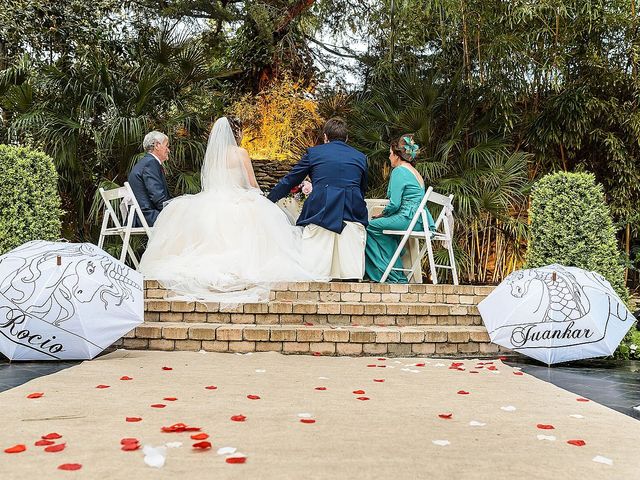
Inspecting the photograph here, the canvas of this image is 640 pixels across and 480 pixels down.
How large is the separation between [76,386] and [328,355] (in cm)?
212

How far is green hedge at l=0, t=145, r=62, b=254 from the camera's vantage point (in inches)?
233

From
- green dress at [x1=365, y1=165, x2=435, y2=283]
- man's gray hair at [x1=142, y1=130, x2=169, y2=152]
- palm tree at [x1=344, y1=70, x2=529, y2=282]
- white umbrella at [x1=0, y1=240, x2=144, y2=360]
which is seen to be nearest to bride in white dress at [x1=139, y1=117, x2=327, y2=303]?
man's gray hair at [x1=142, y1=130, x2=169, y2=152]

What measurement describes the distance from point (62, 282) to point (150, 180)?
296 centimetres

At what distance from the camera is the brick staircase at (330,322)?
526 centimetres

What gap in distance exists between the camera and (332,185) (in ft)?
22.5

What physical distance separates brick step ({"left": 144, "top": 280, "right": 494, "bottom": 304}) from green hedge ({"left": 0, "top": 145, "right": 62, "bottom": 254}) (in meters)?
1.11

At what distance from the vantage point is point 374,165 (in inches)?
377

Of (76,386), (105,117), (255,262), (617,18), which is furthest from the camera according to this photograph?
(105,117)

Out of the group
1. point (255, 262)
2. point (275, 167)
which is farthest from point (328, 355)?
point (275, 167)

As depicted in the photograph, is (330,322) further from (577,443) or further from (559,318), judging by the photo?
(577,443)

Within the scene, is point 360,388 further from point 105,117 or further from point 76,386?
point 105,117

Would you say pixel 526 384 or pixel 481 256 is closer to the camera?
pixel 526 384

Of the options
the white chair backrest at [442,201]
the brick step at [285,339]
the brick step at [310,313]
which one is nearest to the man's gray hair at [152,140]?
the brick step at [310,313]

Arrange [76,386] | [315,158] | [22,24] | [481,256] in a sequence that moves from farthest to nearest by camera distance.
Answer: [22,24] → [481,256] → [315,158] → [76,386]
